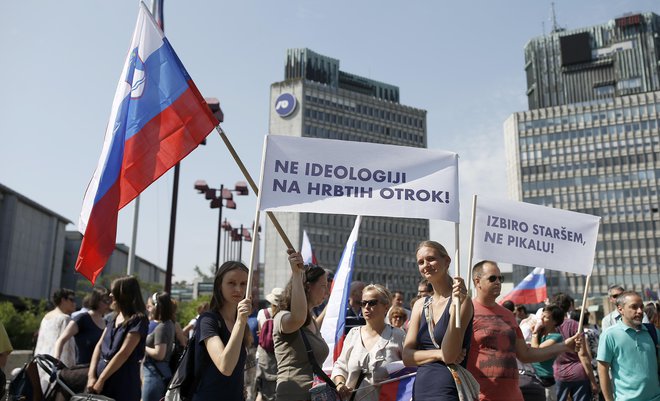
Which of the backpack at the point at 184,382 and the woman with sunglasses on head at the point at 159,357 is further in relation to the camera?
the woman with sunglasses on head at the point at 159,357

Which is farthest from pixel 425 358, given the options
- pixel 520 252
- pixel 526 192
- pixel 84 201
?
pixel 526 192

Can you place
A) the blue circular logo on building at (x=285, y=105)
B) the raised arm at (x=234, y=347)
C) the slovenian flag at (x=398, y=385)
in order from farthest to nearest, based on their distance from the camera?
the blue circular logo on building at (x=285, y=105) < the slovenian flag at (x=398, y=385) < the raised arm at (x=234, y=347)

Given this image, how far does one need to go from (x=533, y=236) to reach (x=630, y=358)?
139cm

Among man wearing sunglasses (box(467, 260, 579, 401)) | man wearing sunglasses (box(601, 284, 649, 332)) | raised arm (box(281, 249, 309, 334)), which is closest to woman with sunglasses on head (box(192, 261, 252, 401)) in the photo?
raised arm (box(281, 249, 309, 334))

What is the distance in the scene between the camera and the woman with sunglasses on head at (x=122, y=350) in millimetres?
5570

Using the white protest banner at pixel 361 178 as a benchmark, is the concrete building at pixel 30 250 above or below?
above

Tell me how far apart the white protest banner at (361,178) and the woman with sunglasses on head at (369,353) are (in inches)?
48.1

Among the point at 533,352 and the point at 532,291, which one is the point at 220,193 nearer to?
the point at 532,291

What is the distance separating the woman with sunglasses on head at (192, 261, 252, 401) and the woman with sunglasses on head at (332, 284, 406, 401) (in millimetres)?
1458

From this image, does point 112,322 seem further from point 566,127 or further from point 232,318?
point 566,127

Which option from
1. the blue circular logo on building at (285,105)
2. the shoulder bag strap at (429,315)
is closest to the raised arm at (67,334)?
the shoulder bag strap at (429,315)

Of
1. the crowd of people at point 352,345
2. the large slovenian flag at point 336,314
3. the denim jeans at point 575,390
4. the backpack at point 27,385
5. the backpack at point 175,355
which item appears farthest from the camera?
the denim jeans at point 575,390

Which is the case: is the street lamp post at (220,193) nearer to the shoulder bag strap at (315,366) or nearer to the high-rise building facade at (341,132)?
the shoulder bag strap at (315,366)

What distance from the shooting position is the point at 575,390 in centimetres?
839
